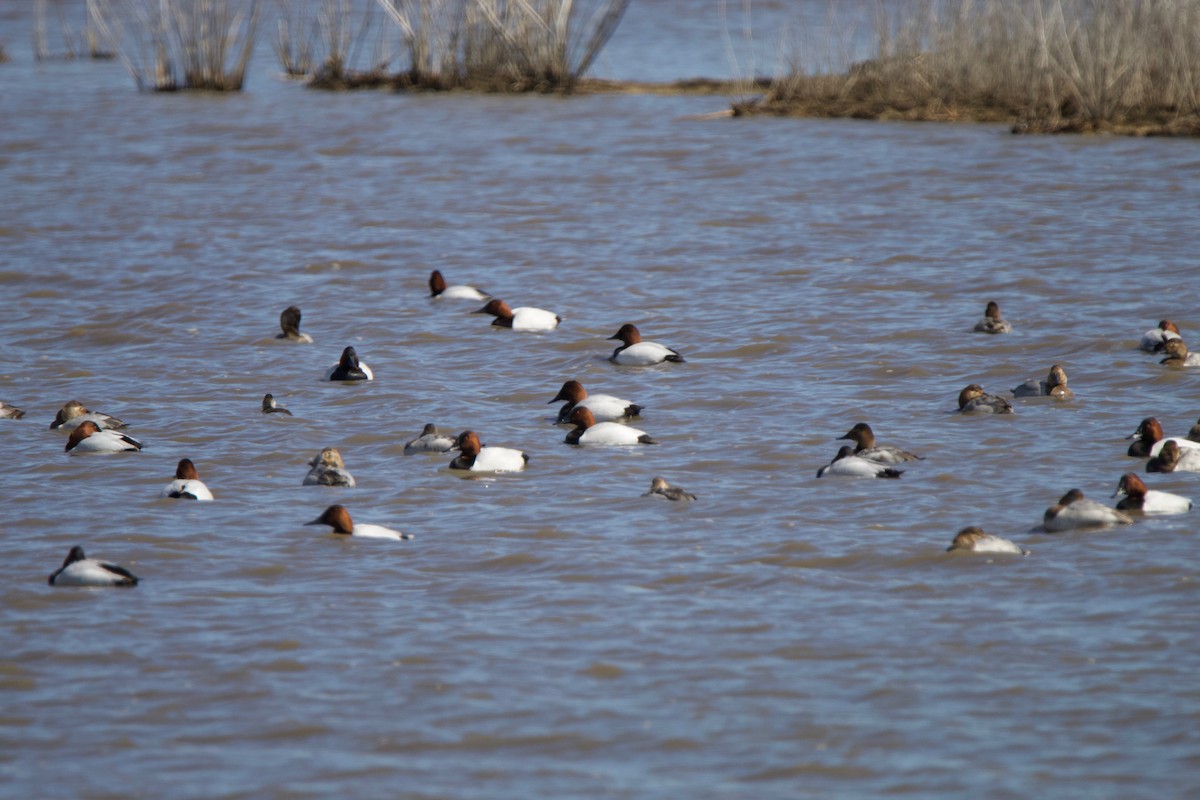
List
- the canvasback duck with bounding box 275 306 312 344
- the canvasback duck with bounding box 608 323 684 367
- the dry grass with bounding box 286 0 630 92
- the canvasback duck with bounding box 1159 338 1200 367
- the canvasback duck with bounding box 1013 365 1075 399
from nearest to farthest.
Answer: the canvasback duck with bounding box 1013 365 1075 399, the canvasback duck with bounding box 1159 338 1200 367, the canvasback duck with bounding box 608 323 684 367, the canvasback duck with bounding box 275 306 312 344, the dry grass with bounding box 286 0 630 92

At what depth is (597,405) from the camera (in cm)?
1120

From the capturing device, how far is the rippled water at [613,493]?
6.32 meters

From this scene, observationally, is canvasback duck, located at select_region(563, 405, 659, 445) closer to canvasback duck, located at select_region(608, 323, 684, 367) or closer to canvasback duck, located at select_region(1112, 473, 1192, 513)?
canvasback duck, located at select_region(608, 323, 684, 367)

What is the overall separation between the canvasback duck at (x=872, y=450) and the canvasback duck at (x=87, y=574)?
4.70 meters

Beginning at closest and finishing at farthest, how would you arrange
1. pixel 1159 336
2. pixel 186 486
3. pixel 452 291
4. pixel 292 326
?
pixel 186 486, pixel 1159 336, pixel 292 326, pixel 452 291

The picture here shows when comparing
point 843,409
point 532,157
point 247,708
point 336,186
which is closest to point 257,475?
point 247,708

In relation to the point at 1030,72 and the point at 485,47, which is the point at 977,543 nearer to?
the point at 1030,72

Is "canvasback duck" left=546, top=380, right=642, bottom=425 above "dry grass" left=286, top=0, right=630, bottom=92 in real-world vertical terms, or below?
below

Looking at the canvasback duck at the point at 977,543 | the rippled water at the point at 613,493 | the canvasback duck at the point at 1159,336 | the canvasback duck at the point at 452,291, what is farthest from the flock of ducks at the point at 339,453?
the canvasback duck at the point at 1159,336

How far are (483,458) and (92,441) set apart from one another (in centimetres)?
287

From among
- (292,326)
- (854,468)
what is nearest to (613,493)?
(854,468)

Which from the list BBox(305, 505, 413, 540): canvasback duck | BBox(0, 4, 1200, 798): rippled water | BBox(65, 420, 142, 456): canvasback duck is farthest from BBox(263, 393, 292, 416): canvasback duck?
BBox(305, 505, 413, 540): canvasback duck

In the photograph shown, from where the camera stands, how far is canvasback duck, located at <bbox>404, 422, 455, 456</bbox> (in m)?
10.5

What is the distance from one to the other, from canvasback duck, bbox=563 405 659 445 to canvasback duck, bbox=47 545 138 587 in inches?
143
